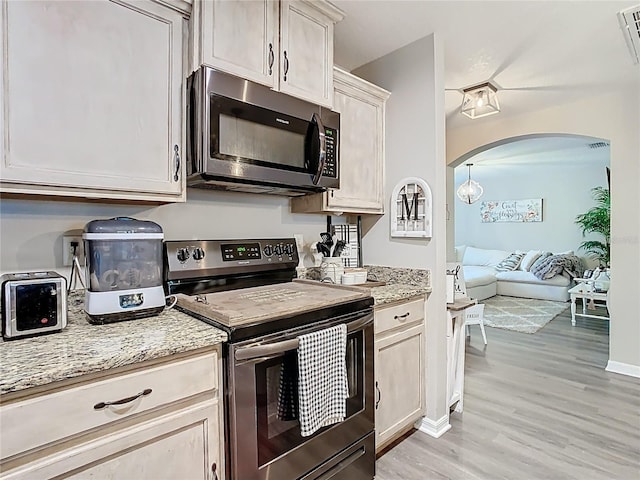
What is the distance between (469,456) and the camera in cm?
194

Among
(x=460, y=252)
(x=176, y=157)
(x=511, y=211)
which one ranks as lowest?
(x=460, y=252)

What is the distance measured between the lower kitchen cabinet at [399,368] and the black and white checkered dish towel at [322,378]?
387mm

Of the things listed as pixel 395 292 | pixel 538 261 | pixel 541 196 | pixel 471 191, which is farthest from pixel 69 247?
pixel 541 196

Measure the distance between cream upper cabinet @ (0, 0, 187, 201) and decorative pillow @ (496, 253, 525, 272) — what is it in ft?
23.0

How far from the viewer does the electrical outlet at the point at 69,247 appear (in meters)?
1.42

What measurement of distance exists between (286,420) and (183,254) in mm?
858

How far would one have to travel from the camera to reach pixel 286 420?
1.37m

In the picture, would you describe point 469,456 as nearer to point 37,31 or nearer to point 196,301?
point 196,301

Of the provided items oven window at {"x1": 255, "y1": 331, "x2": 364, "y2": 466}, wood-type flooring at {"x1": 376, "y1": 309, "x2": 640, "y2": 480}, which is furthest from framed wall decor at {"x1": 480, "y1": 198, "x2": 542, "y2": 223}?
oven window at {"x1": 255, "y1": 331, "x2": 364, "y2": 466}

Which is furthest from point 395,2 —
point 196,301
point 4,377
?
point 4,377

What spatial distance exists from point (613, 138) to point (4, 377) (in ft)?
13.8

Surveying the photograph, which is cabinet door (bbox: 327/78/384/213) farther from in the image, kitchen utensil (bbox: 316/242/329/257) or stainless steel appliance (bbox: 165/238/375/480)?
stainless steel appliance (bbox: 165/238/375/480)

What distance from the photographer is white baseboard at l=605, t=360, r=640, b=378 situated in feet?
9.87

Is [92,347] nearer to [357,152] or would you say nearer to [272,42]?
[272,42]
